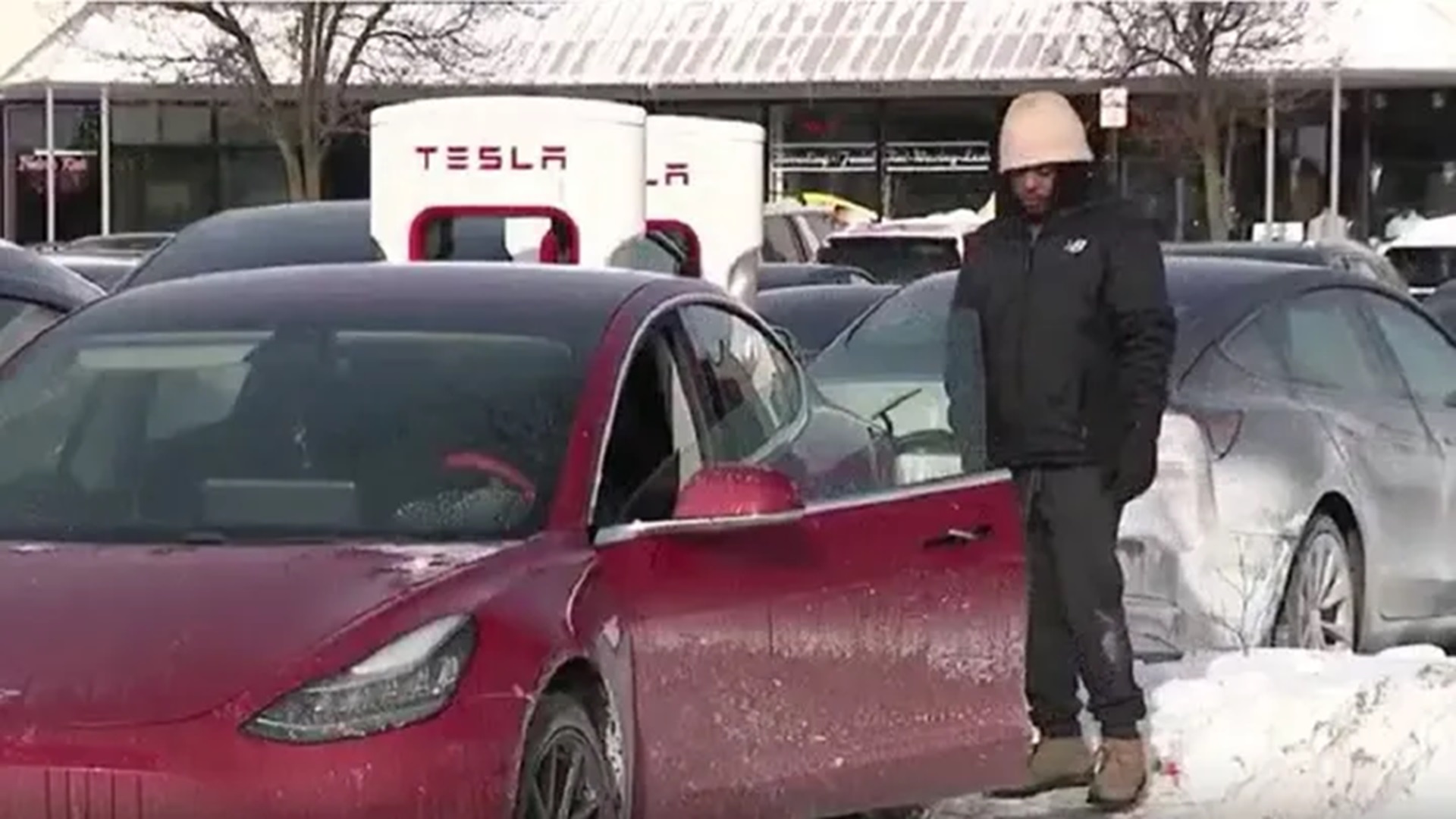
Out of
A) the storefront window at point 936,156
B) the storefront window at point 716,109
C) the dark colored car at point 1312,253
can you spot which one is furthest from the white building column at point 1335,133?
the dark colored car at point 1312,253

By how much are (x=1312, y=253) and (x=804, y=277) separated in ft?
11.9

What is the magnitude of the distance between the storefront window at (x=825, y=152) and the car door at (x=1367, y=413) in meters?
30.2

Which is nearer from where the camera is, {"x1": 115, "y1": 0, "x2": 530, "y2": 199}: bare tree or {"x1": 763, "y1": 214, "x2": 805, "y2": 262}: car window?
{"x1": 763, "y1": 214, "x2": 805, "y2": 262}: car window

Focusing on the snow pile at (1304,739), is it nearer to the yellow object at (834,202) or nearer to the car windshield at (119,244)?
the car windshield at (119,244)

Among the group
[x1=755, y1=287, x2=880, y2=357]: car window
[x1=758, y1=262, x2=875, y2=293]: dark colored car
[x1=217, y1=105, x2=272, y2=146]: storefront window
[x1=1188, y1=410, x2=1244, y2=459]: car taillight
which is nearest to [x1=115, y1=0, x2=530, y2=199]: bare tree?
[x1=217, y1=105, x2=272, y2=146]: storefront window

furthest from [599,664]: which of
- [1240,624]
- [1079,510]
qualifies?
[1240,624]

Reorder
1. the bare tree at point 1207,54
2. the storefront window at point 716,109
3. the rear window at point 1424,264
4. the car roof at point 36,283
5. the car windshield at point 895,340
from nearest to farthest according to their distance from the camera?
1. the car roof at point 36,283
2. the car windshield at point 895,340
3. the rear window at point 1424,264
4. the bare tree at point 1207,54
5. the storefront window at point 716,109

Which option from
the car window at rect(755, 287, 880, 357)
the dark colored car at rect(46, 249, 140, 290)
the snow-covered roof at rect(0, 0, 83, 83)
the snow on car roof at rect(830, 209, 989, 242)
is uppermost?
the snow-covered roof at rect(0, 0, 83, 83)

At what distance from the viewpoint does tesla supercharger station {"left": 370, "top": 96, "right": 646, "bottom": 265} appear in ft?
36.1

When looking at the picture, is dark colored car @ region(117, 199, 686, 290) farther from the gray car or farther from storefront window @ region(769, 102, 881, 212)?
storefront window @ region(769, 102, 881, 212)

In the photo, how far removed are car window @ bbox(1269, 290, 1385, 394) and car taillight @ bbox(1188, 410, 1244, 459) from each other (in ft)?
1.94

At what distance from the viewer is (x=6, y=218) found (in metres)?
44.0

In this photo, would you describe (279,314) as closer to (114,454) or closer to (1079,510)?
(114,454)

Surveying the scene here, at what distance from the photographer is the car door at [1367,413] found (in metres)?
10.6
